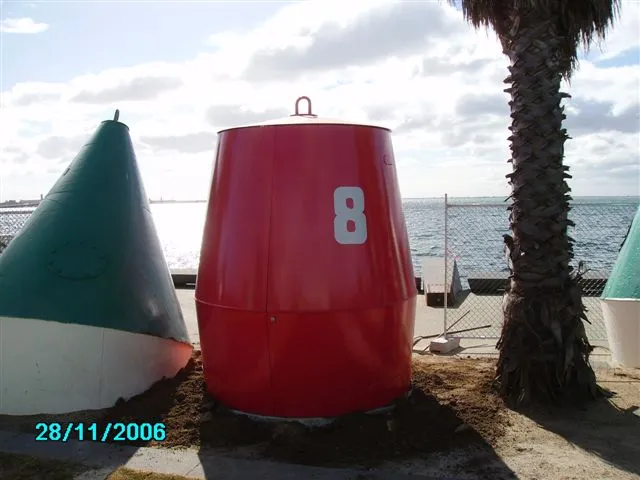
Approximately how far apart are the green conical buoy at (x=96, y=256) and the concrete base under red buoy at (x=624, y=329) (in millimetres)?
4639

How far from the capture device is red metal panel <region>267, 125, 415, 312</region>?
510 cm

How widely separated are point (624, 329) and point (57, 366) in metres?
5.76

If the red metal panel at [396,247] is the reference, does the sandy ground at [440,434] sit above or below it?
below

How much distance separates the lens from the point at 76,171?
642 centimetres

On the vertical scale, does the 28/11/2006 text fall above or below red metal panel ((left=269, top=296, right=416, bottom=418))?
below

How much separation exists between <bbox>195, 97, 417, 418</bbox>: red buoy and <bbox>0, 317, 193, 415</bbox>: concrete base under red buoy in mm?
957

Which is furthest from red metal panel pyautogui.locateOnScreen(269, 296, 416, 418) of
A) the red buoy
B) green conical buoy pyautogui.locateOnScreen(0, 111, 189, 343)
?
green conical buoy pyautogui.locateOnScreen(0, 111, 189, 343)

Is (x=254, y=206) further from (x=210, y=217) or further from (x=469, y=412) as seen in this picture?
(x=469, y=412)

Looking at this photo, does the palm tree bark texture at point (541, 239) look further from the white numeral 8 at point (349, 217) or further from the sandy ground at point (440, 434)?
the white numeral 8 at point (349, 217)

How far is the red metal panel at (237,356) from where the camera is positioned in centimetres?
521

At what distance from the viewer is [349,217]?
5227 millimetres

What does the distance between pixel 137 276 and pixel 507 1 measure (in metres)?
4.38

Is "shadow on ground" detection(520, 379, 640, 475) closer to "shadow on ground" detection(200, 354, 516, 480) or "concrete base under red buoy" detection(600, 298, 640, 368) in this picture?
"shadow on ground" detection(200, 354, 516, 480)

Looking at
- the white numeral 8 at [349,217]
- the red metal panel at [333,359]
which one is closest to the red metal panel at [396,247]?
the red metal panel at [333,359]
